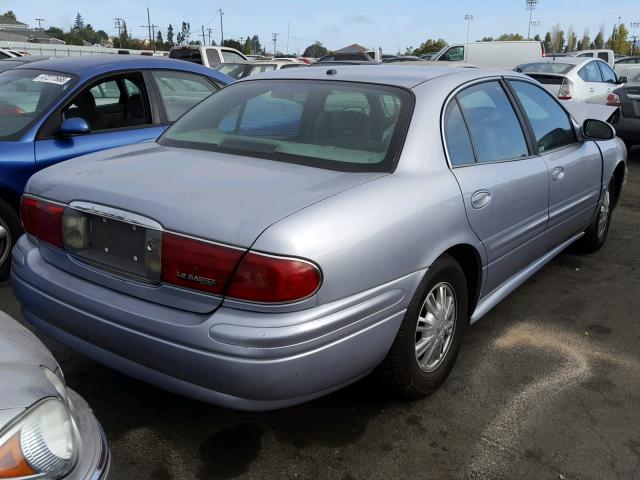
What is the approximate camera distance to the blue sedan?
4.18m

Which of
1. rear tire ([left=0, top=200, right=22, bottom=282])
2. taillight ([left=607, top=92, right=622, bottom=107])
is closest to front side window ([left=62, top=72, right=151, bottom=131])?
rear tire ([left=0, top=200, right=22, bottom=282])

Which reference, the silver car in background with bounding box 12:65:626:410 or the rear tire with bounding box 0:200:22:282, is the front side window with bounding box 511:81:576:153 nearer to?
the silver car in background with bounding box 12:65:626:410

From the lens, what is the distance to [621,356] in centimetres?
337

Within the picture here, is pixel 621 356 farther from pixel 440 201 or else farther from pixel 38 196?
pixel 38 196

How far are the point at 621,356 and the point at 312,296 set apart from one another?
2151mm

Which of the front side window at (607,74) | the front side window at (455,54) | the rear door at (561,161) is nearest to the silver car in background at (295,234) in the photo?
the rear door at (561,161)

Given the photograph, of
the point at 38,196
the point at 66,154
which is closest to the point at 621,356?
the point at 38,196

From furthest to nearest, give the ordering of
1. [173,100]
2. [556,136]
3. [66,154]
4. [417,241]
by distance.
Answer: [173,100]
[66,154]
[556,136]
[417,241]

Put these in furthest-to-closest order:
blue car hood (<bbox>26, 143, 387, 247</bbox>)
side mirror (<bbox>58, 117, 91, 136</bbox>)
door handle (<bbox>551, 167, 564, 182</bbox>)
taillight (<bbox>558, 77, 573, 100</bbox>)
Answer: taillight (<bbox>558, 77, 573, 100</bbox>) → side mirror (<bbox>58, 117, 91, 136</bbox>) → door handle (<bbox>551, 167, 564, 182</bbox>) → blue car hood (<bbox>26, 143, 387, 247</bbox>)

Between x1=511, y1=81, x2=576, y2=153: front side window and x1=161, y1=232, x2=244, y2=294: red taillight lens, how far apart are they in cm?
234

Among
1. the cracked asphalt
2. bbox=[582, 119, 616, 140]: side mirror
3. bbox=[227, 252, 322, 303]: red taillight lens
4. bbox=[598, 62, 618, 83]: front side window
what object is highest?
bbox=[598, 62, 618, 83]: front side window

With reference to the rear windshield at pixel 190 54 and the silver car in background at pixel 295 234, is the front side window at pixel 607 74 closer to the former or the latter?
the rear windshield at pixel 190 54

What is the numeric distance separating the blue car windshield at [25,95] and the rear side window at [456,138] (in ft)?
9.78

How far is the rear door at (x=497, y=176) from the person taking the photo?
115 inches
